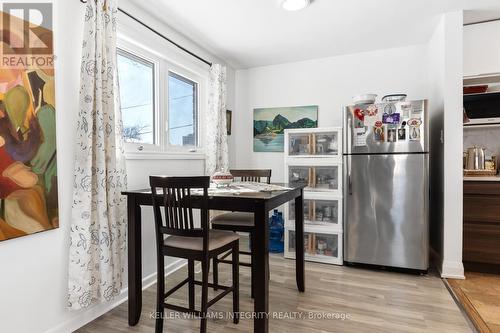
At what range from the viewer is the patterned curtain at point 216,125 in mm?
3389

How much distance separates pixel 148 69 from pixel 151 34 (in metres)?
0.32

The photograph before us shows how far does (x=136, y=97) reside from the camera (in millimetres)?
2572

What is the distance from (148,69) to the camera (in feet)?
8.90

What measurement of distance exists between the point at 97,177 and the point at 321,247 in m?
2.39

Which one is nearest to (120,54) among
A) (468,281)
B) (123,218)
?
(123,218)

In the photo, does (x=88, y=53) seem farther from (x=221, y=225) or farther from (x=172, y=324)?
(x=172, y=324)

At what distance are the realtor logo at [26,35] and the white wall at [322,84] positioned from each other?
2707mm

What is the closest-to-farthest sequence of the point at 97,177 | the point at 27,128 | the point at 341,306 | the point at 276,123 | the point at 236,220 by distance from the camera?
1. the point at 27,128
2. the point at 97,177
3. the point at 341,306
4. the point at 236,220
5. the point at 276,123

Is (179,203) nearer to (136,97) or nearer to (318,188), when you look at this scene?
(136,97)

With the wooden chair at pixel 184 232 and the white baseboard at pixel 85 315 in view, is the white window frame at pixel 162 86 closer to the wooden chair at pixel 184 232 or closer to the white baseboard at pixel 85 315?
the wooden chair at pixel 184 232

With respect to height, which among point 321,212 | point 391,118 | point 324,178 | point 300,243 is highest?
point 391,118

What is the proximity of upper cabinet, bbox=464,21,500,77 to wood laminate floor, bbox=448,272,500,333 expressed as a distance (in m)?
1.99

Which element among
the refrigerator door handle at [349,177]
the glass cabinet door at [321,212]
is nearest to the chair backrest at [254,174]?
the glass cabinet door at [321,212]

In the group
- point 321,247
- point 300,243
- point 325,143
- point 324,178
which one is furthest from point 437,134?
point 300,243
